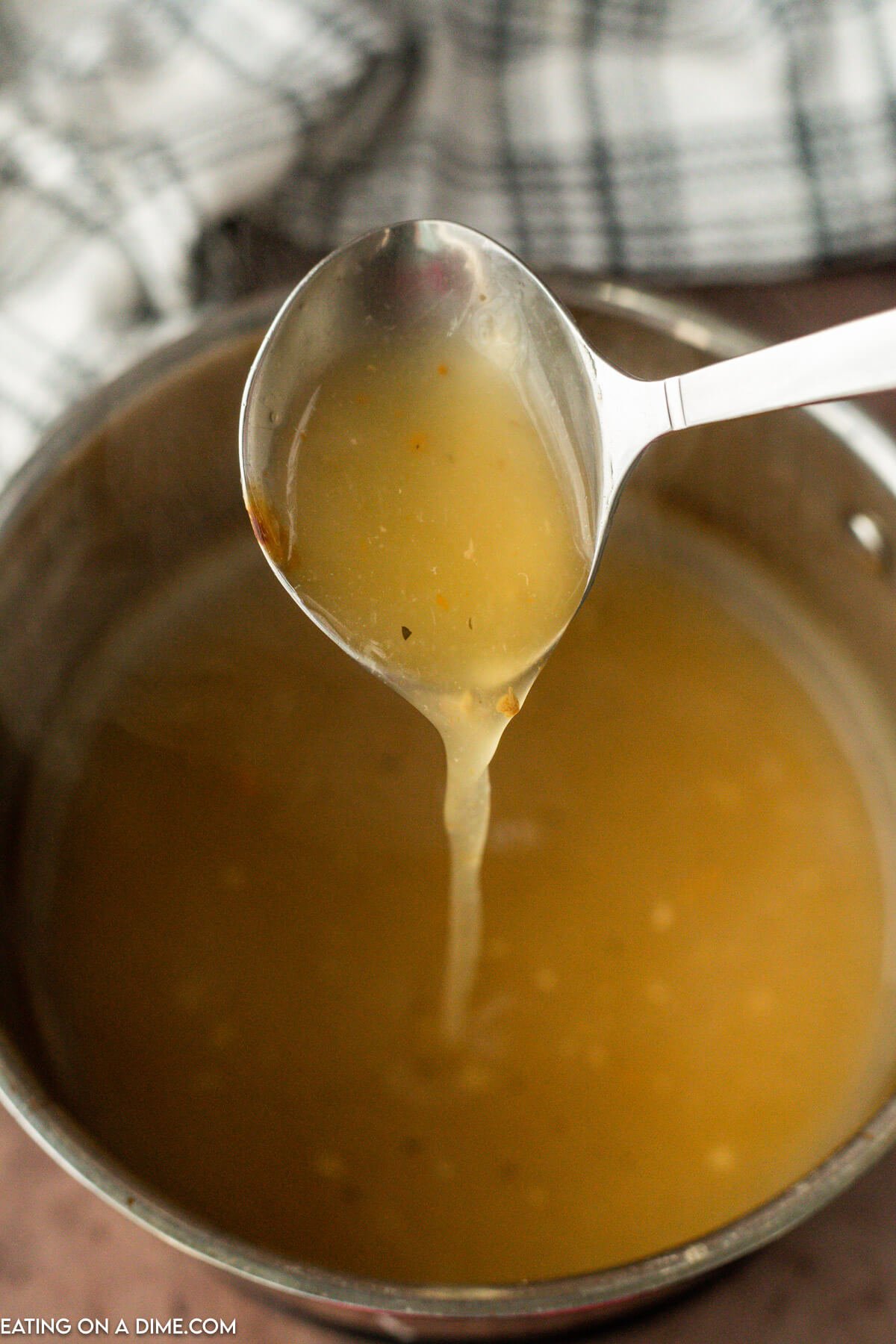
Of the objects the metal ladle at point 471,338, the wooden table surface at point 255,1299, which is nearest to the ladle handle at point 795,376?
the metal ladle at point 471,338

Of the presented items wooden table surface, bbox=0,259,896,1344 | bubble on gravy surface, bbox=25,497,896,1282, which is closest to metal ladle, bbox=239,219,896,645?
bubble on gravy surface, bbox=25,497,896,1282

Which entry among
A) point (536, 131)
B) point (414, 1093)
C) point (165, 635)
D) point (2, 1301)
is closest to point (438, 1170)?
point (414, 1093)

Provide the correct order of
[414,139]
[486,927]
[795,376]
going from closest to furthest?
[795,376]
[486,927]
[414,139]

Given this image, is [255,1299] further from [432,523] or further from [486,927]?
[432,523]

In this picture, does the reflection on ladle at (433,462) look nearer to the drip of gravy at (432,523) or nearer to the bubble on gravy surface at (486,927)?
the drip of gravy at (432,523)

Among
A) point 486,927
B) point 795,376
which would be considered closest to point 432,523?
point 795,376

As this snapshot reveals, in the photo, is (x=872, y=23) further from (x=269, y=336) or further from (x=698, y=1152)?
(x=698, y=1152)

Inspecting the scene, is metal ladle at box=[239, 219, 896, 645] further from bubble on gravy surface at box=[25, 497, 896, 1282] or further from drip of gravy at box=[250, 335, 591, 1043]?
bubble on gravy surface at box=[25, 497, 896, 1282]
